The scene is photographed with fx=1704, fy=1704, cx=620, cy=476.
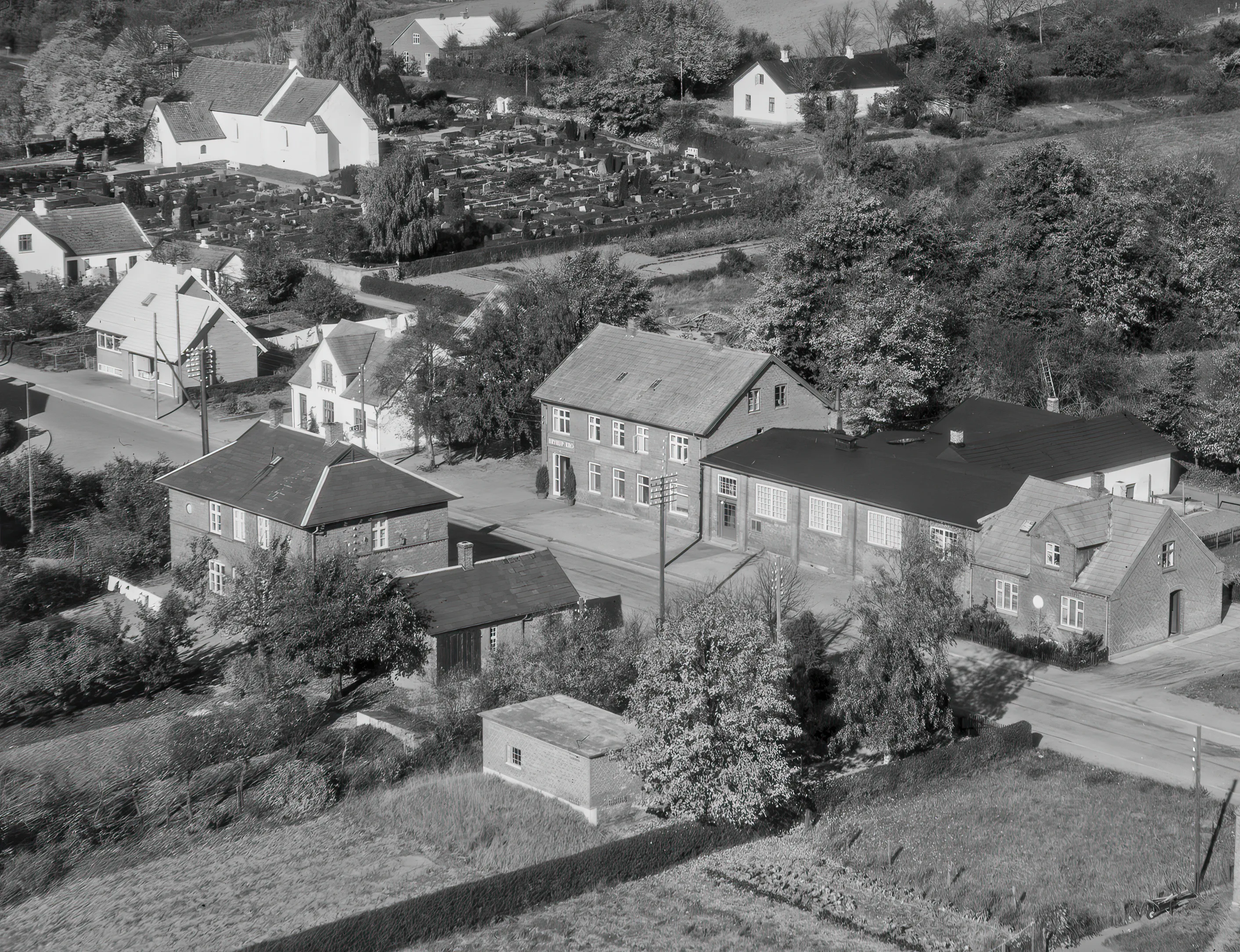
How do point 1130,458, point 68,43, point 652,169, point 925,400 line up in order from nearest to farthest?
point 1130,458 < point 925,400 < point 652,169 < point 68,43

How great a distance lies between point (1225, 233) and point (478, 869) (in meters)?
58.1

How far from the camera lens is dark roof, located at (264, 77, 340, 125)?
11331 cm

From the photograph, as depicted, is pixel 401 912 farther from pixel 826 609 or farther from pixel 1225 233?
pixel 1225 233

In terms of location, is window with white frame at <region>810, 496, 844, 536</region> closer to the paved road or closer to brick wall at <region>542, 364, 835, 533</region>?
brick wall at <region>542, 364, 835, 533</region>

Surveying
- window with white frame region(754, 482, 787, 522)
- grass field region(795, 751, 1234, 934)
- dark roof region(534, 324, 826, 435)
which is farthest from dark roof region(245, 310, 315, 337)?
grass field region(795, 751, 1234, 934)

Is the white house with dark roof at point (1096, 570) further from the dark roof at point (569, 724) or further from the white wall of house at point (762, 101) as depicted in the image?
the white wall of house at point (762, 101)

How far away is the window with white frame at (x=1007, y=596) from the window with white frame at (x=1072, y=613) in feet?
4.30

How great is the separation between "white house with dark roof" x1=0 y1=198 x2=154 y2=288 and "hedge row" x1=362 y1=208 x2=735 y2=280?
1320cm

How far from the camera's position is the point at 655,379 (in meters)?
59.3

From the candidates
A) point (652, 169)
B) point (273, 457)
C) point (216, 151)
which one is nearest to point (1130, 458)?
point (273, 457)

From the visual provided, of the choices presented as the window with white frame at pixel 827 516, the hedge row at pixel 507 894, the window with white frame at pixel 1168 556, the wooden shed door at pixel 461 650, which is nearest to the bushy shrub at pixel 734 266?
the window with white frame at pixel 827 516

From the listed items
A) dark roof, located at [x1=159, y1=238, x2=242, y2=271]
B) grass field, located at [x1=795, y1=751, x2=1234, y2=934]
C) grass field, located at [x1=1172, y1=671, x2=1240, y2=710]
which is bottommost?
grass field, located at [x1=795, y1=751, x2=1234, y2=934]

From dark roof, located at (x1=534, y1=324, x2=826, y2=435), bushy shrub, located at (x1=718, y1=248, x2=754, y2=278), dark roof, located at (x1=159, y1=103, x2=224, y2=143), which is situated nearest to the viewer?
dark roof, located at (x1=534, y1=324, x2=826, y2=435)

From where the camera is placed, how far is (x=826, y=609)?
4991 cm
